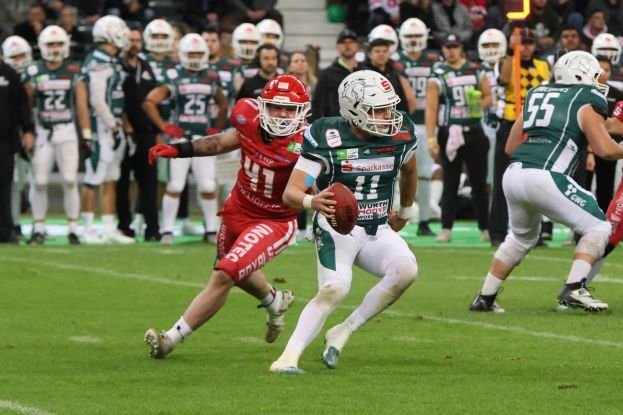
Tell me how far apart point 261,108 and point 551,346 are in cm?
187

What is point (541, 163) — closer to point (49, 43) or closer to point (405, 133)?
point (405, 133)

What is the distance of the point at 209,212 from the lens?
1491cm

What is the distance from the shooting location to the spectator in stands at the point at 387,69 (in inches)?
563

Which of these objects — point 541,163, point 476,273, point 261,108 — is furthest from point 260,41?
point 261,108

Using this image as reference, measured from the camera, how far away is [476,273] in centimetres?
1197

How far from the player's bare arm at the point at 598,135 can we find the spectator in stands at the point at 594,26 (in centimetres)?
882

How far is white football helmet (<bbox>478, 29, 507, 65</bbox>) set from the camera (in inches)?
607

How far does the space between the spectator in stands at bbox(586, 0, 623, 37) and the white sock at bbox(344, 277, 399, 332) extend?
12.3 metres

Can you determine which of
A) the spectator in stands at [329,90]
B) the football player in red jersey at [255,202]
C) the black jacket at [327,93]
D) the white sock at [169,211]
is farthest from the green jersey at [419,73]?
the football player in red jersey at [255,202]

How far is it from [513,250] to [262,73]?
558 cm

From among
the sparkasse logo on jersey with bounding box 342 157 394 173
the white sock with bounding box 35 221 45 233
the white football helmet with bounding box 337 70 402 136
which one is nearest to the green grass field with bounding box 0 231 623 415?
the sparkasse logo on jersey with bounding box 342 157 394 173

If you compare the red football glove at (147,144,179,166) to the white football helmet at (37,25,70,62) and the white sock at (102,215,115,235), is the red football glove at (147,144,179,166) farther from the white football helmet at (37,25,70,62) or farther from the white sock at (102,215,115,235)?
the white sock at (102,215,115,235)

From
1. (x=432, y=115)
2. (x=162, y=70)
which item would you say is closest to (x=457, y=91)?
(x=432, y=115)

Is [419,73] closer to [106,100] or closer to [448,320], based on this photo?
[106,100]
